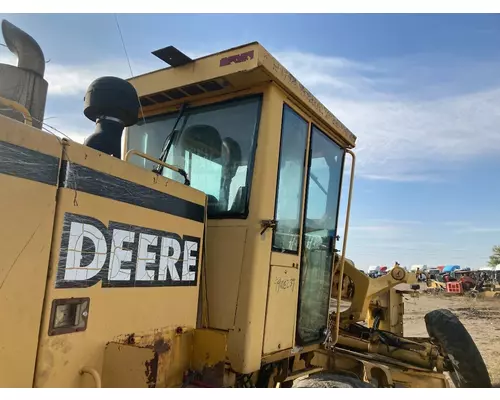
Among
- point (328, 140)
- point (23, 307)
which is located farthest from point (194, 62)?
point (23, 307)

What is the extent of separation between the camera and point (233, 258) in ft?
9.23

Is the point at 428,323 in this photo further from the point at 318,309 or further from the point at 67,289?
the point at 67,289

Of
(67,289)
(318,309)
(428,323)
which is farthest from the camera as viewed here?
(428,323)

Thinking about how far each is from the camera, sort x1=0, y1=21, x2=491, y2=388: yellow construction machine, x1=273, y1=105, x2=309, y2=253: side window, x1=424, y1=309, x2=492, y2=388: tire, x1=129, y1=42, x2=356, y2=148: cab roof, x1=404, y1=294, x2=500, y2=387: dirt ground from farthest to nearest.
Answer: x1=404, y1=294, x2=500, y2=387: dirt ground → x1=424, y1=309, x2=492, y2=388: tire → x1=273, y1=105, x2=309, y2=253: side window → x1=129, y1=42, x2=356, y2=148: cab roof → x1=0, y1=21, x2=491, y2=388: yellow construction machine

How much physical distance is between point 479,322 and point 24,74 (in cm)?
1758

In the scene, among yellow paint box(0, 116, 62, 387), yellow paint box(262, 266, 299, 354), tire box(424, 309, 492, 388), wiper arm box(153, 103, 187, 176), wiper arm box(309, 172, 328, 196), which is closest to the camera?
yellow paint box(0, 116, 62, 387)

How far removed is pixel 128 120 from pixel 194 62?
2.19ft

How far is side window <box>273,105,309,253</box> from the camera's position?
9.95 ft

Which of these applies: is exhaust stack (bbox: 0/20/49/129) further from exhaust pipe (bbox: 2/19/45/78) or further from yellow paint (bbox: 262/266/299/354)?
yellow paint (bbox: 262/266/299/354)

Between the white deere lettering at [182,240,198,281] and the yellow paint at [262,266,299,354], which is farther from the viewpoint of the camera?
the yellow paint at [262,266,299,354]

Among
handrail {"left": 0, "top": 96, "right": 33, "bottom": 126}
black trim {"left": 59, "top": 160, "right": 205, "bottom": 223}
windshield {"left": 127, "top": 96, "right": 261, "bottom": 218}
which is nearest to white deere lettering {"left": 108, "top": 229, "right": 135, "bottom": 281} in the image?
black trim {"left": 59, "top": 160, "right": 205, "bottom": 223}

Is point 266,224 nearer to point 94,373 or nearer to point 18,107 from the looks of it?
point 94,373

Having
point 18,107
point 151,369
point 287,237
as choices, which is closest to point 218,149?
point 287,237

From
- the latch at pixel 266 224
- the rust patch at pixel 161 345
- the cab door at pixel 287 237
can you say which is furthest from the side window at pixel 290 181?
the rust patch at pixel 161 345
